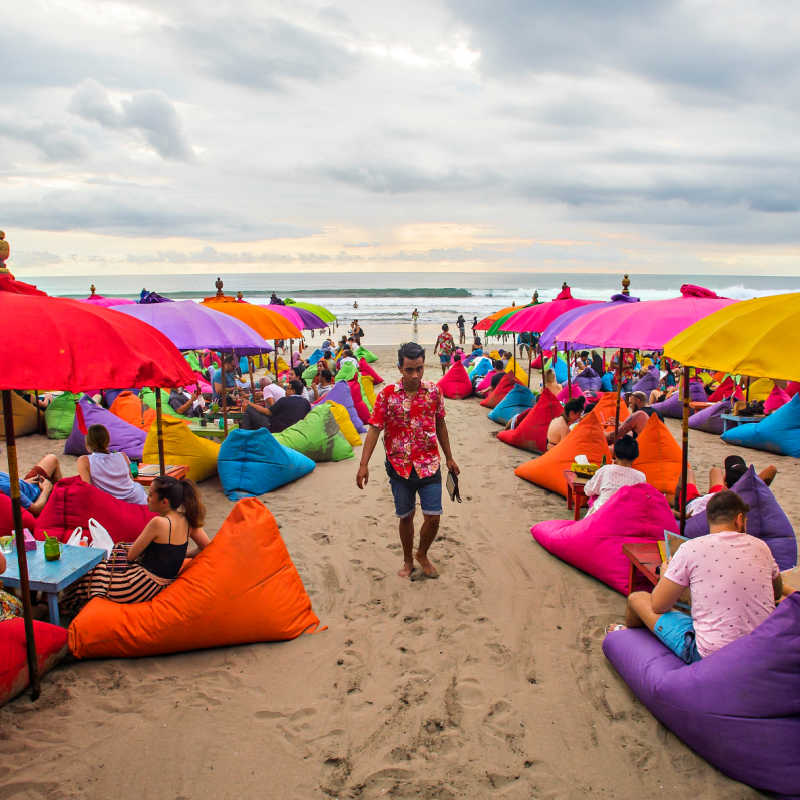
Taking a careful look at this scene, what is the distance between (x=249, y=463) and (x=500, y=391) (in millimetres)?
5860

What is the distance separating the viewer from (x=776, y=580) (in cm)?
274

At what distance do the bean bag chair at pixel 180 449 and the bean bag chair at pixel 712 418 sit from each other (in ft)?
24.4

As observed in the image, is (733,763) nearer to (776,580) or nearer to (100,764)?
(776,580)

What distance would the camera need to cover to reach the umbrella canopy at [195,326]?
529 cm

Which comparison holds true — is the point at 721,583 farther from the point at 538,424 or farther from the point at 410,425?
the point at 538,424

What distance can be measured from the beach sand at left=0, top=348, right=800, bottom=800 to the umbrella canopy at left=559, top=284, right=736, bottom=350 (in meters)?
1.73

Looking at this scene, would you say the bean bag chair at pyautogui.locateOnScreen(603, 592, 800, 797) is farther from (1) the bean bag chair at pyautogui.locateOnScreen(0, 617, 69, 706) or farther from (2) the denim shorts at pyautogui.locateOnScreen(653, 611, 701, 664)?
(1) the bean bag chair at pyautogui.locateOnScreen(0, 617, 69, 706)

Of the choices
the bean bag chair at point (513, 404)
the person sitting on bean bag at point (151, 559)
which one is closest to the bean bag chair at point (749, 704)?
the person sitting on bean bag at point (151, 559)

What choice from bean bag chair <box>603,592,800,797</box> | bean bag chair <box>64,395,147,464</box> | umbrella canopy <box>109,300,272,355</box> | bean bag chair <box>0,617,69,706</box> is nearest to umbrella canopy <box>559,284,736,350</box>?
bean bag chair <box>603,592,800,797</box>

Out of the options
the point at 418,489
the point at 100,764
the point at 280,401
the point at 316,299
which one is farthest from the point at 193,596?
the point at 316,299

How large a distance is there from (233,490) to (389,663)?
10.9 feet

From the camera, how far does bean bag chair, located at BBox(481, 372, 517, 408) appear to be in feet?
35.4

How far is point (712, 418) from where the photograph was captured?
9.29 meters

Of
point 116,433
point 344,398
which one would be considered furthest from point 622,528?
point 116,433
